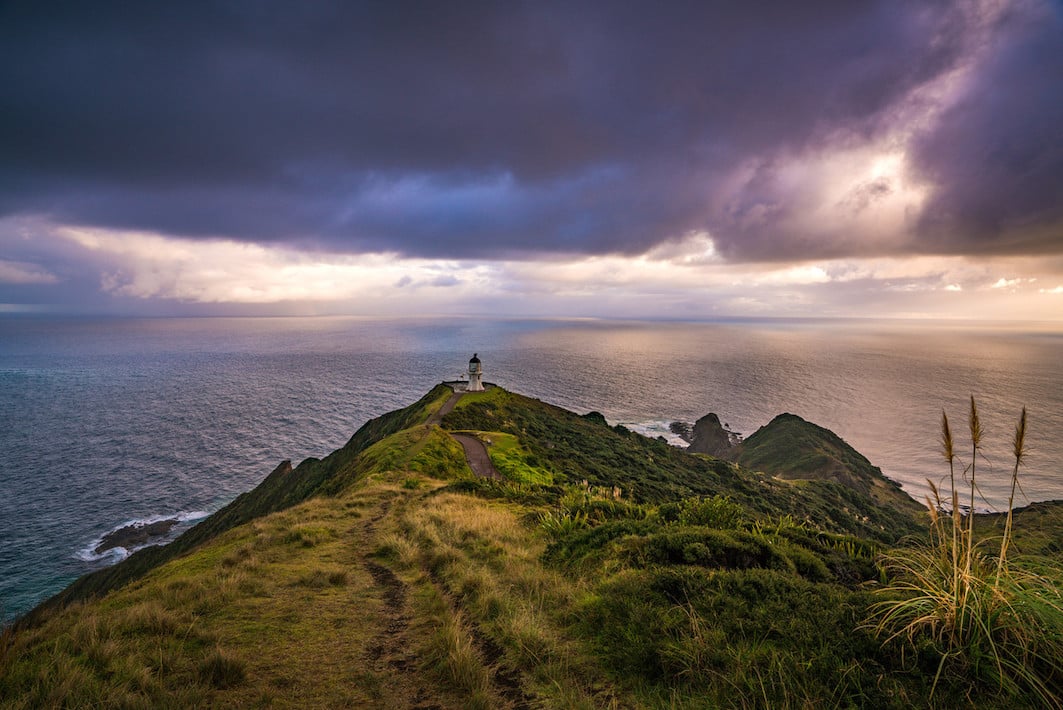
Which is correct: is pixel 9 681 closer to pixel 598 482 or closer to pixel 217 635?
pixel 217 635

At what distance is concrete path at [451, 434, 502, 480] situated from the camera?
2598 cm

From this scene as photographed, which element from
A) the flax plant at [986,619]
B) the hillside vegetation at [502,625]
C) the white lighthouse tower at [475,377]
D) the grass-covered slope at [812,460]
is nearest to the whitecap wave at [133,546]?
the white lighthouse tower at [475,377]

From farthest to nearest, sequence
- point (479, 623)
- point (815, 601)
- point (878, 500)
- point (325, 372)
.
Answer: point (325, 372)
point (878, 500)
point (479, 623)
point (815, 601)

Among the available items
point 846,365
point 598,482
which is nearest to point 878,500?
point 598,482

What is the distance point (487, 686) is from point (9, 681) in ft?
17.1

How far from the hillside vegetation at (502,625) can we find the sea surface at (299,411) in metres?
34.7

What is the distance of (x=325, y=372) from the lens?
128 metres

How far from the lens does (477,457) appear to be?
2939 cm

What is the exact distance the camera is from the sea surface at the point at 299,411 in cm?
4542

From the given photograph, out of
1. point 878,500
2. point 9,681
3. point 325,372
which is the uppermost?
point 9,681

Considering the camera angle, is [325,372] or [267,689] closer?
[267,689]

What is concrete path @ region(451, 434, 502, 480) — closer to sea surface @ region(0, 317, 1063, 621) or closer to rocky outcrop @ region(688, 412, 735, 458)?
sea surface @ region(0, 317, 1063, 621)

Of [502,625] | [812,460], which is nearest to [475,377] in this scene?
[812,460]

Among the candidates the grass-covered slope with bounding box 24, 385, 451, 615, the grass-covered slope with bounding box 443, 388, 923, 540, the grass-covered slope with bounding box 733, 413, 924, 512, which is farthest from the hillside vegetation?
the grass-covered slope with bounding box 733, 413, 924, 512
